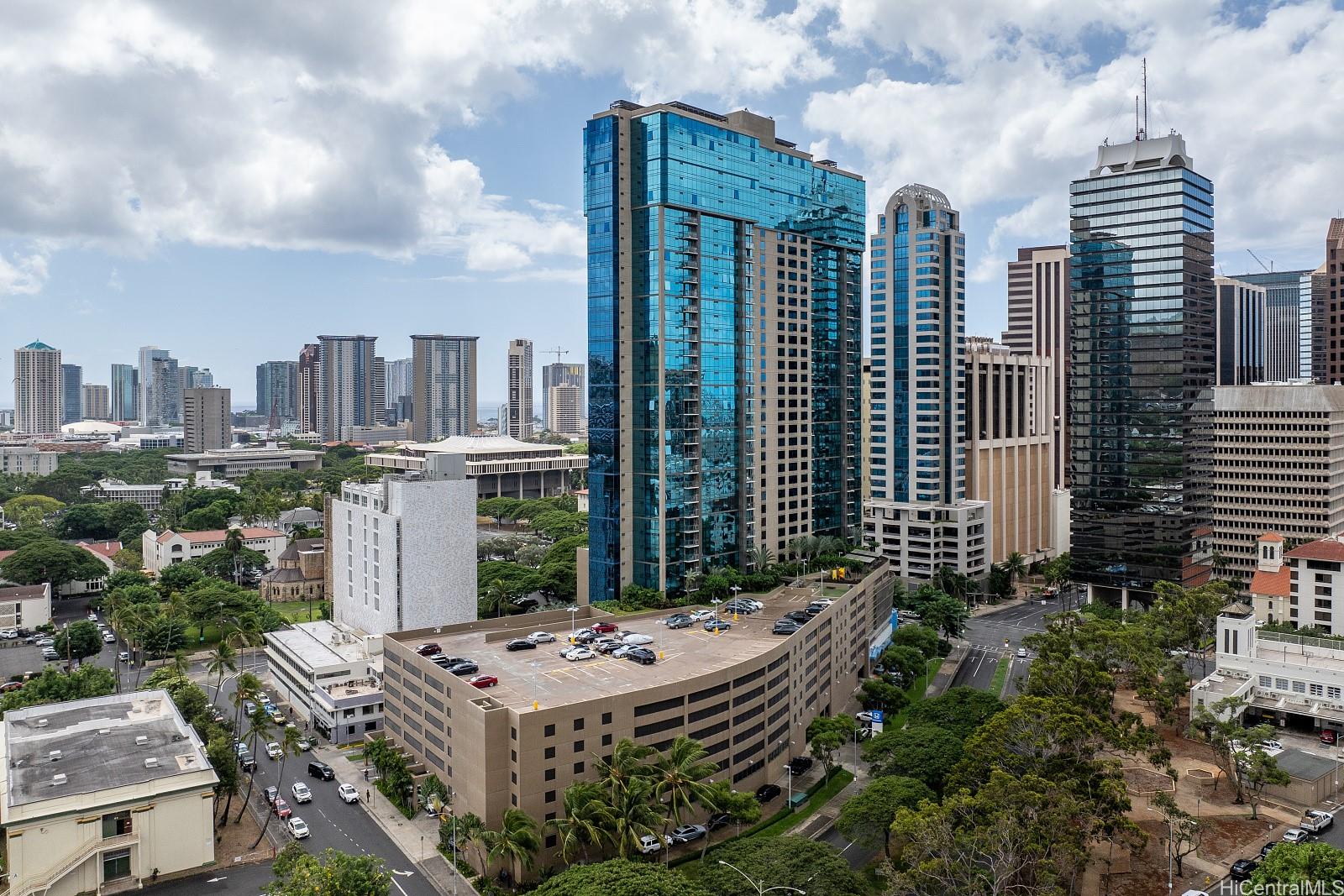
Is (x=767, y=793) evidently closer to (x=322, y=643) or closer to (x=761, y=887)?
(x=761, y=887)

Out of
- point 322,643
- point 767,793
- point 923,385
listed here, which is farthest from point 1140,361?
point 322,643

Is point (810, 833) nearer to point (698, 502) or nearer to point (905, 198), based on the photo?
point (698, 502)

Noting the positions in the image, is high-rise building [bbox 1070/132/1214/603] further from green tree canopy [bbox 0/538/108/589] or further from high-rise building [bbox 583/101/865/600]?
green tree canopy [bbox 0/538/108/589]

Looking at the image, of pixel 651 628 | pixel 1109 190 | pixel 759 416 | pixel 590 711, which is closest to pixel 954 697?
pixel 651 628

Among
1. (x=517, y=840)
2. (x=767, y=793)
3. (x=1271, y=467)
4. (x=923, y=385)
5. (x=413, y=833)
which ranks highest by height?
(x=923, y=385)

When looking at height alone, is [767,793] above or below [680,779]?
below
